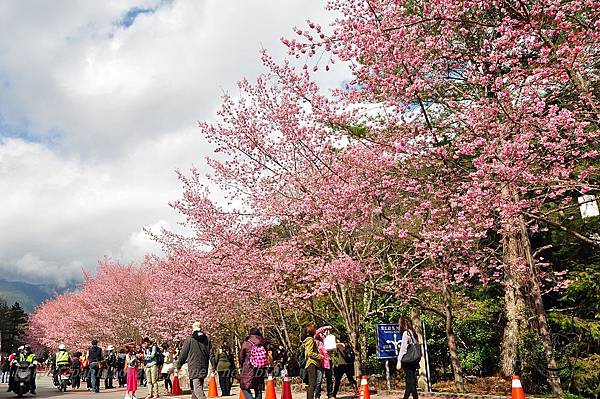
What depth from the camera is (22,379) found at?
56.6ft

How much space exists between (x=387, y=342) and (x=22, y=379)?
12384mm

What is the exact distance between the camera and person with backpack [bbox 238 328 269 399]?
920 cm

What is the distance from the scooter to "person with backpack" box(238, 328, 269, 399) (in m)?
11.4

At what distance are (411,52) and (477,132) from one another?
1766 millimetres

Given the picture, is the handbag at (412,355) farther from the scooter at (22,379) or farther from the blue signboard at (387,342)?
the scooter at (22,379)

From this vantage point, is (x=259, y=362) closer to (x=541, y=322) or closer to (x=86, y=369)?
(x=541, y=322)

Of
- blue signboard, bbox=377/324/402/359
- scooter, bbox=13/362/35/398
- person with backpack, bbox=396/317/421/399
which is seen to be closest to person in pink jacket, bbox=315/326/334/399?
blue signboard, bbox=377/324/402/359

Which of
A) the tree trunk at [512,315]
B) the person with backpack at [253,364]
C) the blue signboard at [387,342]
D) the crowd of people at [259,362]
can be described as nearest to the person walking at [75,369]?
the crowd of people at [259,362]

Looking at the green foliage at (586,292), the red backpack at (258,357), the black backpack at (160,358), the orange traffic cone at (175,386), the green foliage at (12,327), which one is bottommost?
the orange traffic cone at (175,386)

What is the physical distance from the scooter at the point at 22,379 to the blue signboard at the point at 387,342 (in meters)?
12.2

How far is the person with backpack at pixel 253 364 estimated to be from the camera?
9.20 m

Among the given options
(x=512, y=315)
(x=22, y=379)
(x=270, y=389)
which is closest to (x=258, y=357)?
(x=270, y=389)

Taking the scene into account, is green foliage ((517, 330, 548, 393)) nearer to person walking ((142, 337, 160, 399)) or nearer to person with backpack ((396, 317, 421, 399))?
person with backpack ((396, 317, 421, 399))

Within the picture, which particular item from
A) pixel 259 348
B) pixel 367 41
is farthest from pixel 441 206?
pixel 259 348
